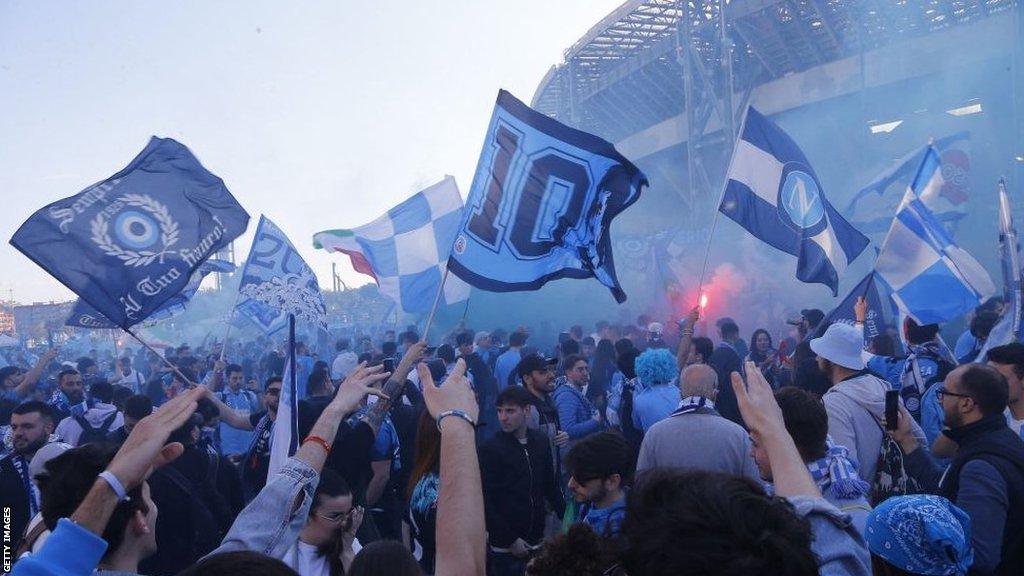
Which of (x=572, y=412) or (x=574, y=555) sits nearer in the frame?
(x=574, y=555)

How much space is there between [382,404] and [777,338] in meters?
15.2

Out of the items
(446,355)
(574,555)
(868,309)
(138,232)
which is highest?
(138,232)

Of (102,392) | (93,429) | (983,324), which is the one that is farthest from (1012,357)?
(102,392)

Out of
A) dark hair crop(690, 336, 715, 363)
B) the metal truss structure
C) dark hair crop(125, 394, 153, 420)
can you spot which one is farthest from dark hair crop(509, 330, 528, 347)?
the metal truss structure

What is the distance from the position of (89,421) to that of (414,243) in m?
5.00

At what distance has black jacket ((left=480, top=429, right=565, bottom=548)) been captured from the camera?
13.2 ft

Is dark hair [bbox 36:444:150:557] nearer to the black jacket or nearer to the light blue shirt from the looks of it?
the black jacket

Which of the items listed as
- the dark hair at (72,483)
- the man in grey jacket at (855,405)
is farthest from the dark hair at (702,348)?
the dark hair at (72,483)

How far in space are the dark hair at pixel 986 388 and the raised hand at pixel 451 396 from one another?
2.65 m

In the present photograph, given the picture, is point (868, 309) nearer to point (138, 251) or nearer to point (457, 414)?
point (457, 414)

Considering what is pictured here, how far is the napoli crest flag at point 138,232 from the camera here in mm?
4992

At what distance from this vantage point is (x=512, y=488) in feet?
13.4

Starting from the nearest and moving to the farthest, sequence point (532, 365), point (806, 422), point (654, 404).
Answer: point (806, 422) < point (654, 404) < point (532, 365)

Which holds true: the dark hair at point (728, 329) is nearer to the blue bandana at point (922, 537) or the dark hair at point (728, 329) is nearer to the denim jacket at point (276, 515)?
the blue bandana at point (922, 537)
